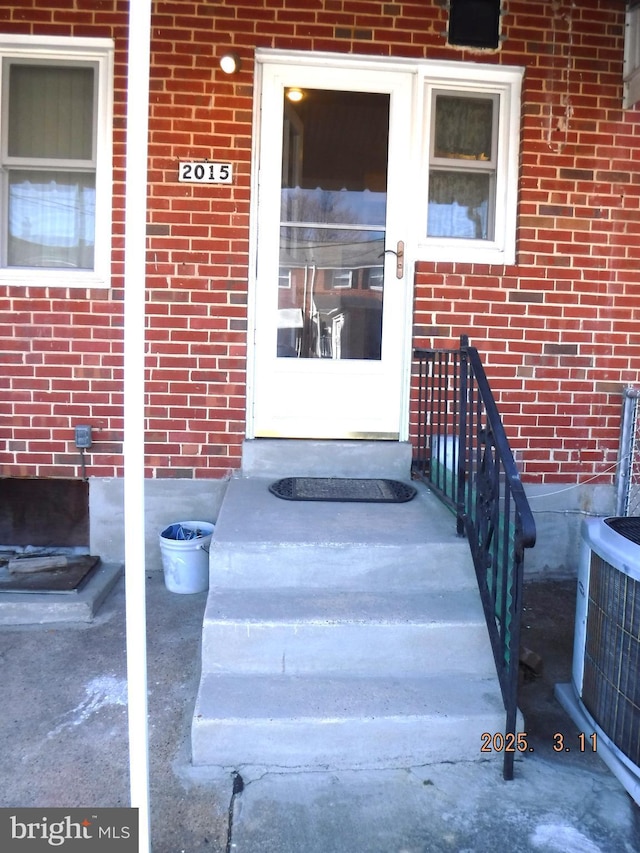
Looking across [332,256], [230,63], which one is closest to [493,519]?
[332,256]

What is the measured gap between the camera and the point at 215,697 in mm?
2406

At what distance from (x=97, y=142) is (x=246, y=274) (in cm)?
115

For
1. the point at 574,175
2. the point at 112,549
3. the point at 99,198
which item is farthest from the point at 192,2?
the point at 112,549

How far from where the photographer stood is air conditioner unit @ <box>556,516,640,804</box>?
88.0 inches

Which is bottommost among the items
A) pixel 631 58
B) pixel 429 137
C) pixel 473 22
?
pixel 429 137

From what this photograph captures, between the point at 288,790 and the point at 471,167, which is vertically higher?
the point at 471,167

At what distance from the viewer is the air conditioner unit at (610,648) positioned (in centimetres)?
223

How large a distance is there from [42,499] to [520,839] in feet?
10.5

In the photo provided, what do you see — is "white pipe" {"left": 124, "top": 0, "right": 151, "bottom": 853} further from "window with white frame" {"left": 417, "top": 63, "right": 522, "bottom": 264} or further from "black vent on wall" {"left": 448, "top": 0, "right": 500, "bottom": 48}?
"black vent on wall" {"left": 448, "top": 0, "right": 500, "bottom": 48}

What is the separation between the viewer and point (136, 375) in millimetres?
1642

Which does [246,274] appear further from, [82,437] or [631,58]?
[631,58]

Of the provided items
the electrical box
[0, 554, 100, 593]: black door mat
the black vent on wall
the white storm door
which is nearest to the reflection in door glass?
the white storm door

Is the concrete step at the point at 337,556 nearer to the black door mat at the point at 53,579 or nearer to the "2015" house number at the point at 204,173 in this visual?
the black door mat at the point at 53,579

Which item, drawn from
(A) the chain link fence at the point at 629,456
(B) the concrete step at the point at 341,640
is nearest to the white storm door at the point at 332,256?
(A) the chain link fence at the point at 629,456
